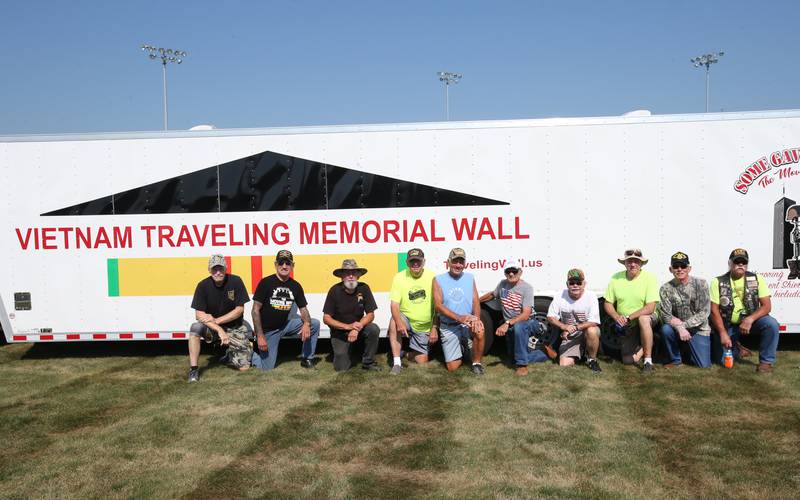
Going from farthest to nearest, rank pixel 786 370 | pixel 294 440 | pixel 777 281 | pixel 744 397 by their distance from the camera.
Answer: pixel 777 281 → pixel 786 370 → pixel 744 397 → pixel 294 440

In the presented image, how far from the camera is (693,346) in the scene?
7078 mm

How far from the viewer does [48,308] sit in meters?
7.87

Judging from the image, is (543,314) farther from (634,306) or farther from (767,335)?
(767,335)

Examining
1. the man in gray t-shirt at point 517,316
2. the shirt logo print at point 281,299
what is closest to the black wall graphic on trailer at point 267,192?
the shirt logo print at point 281,299

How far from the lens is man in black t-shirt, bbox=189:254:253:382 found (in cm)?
711

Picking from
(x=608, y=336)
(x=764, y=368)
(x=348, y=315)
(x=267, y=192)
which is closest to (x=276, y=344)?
(x=348, y=315)

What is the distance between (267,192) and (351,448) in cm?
379

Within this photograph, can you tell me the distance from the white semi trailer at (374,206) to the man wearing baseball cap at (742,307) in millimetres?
401

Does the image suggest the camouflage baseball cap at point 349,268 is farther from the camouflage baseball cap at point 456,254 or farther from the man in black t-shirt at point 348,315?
the camouflage baseball cap at point 456,254

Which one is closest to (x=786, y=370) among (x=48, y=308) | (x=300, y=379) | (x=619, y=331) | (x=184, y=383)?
(x=619, y=331)

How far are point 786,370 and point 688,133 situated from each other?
2826 millimetres

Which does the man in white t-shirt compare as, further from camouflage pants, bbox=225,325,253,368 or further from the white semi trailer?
camouflage pants, bbox=225,325,253,368

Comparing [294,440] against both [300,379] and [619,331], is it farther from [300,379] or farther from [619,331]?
[619,331]

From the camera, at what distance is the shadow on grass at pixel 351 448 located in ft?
A: 14.0
